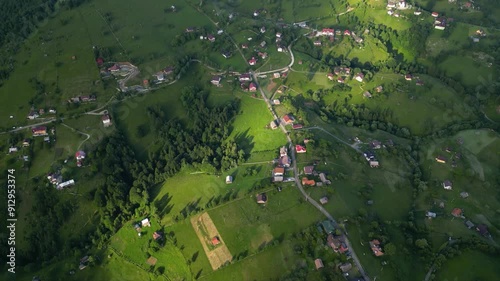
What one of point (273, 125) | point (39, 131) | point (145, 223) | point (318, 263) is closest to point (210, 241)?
point (145, 223)

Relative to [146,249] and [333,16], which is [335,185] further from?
[333,16]

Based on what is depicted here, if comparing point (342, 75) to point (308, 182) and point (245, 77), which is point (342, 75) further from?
point (308, 182)

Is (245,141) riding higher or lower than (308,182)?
lower

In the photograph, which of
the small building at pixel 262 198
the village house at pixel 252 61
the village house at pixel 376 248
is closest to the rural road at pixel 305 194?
the village house at pixel 376 248

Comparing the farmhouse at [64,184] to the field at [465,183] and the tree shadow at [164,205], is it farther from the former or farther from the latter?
the field at [465,183]

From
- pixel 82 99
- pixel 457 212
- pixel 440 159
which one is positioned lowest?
pixel 457 212

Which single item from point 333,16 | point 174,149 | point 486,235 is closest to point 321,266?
point 486,235

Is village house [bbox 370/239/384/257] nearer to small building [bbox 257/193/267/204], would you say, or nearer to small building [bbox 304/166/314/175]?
small building [bbox 304/166/314/175]

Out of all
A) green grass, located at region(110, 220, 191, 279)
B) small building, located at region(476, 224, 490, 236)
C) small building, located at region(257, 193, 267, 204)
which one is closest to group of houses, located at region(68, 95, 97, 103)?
green grass, located at region(110, 220, 191, 279)
